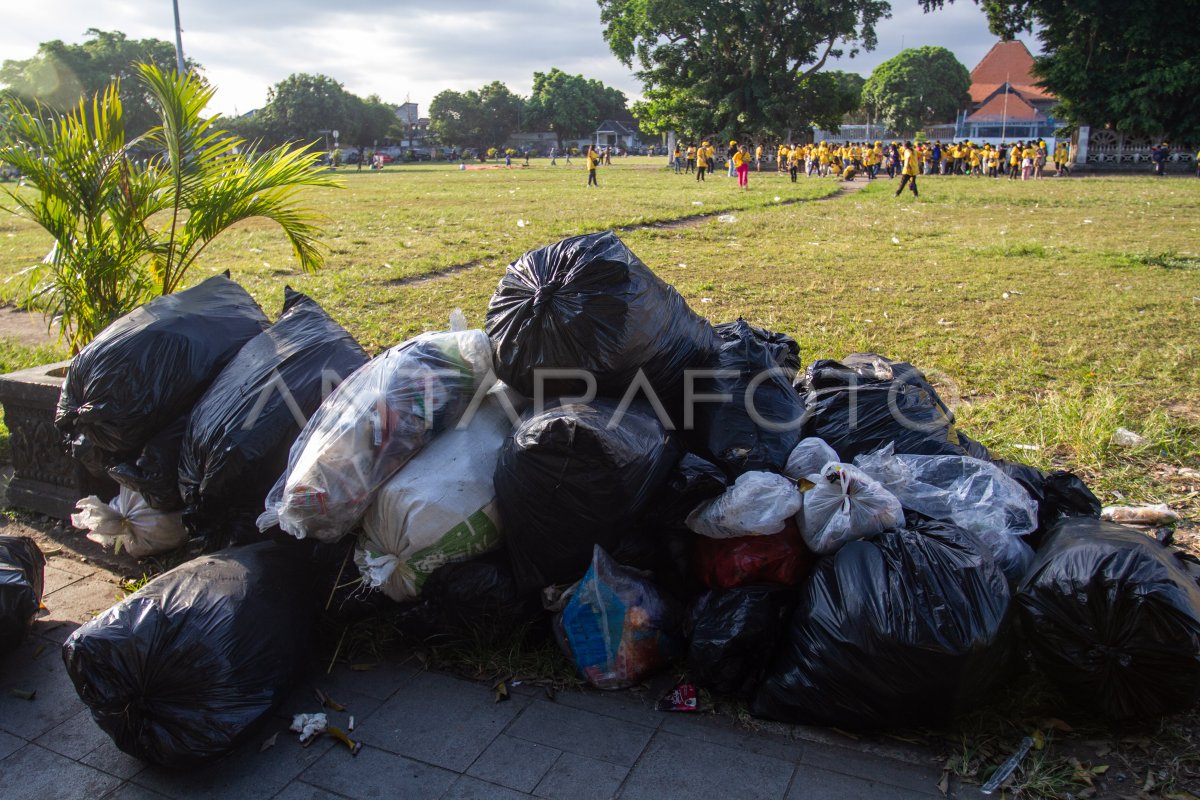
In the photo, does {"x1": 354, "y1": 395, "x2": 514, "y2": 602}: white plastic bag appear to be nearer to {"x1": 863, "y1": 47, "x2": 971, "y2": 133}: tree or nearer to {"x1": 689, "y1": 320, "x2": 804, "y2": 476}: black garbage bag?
{"x1": 689, "y1": 320, "x2": 804, "y2": 476}: black garbage bag

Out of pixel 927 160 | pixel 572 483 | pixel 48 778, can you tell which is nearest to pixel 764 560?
pixel 572 483

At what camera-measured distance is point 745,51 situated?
38781 mm

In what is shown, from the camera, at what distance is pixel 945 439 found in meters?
3.11

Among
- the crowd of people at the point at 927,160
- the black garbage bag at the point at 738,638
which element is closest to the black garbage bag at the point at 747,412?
the black garbage bag at the point at 738,638

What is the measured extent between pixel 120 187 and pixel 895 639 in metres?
3.76

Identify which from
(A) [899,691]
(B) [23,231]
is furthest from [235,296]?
(B) [23,231]

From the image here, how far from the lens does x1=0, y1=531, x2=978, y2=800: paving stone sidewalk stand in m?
2.02

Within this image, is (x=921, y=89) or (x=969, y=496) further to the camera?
(x=921, y=89)

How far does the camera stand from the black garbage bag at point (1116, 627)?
196 cm

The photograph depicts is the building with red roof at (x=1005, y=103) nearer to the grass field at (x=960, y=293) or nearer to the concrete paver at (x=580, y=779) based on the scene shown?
the grass field at (x=960, y=293)

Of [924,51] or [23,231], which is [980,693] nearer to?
[23,231]

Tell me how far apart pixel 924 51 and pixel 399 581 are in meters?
80.0

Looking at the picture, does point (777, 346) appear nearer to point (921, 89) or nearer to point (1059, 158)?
point (1059, 158)

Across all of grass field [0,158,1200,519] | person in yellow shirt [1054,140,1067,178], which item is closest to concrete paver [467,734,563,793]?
grass field [0,158,1200,519]
